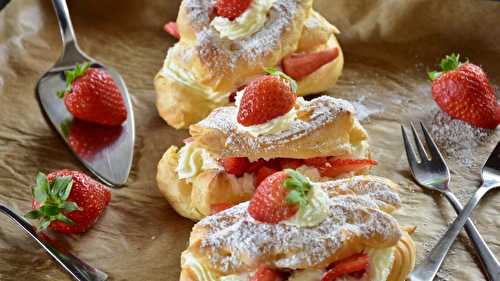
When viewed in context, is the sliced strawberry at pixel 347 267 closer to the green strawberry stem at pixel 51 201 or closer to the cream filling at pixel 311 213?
the cream filling at pixel 311 213

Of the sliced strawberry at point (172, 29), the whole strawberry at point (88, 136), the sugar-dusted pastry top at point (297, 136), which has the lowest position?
the whole strawberry at point (88, 136)

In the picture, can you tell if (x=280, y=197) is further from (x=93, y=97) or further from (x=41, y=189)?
(x=93, y=97)

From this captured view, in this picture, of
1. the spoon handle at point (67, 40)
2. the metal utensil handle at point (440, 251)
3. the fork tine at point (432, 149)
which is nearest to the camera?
the metal utensil handle at point (440, 251)

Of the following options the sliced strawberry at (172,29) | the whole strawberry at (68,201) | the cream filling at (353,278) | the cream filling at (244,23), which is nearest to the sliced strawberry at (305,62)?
the cream filling at (244,23)

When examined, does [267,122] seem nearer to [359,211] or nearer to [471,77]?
[359,211]

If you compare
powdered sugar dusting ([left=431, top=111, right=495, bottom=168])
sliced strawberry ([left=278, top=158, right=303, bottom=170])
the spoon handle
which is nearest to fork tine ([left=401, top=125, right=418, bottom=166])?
powdered sugar dusting ([left=431, top=111, right=495, bottom=168])

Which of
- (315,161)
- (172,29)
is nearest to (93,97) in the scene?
(172,29)

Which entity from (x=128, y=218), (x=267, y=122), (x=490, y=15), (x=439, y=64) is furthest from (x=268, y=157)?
(x=490, y=15)
